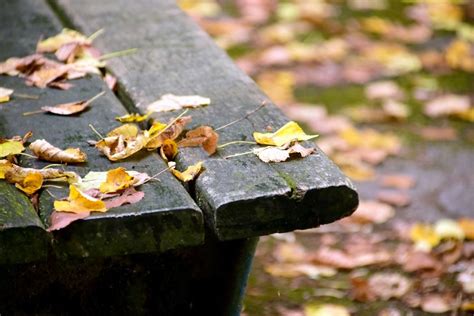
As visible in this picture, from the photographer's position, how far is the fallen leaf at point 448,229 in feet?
9.86

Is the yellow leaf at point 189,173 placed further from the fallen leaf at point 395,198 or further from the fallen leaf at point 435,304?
the fallen leaf at point 395,198

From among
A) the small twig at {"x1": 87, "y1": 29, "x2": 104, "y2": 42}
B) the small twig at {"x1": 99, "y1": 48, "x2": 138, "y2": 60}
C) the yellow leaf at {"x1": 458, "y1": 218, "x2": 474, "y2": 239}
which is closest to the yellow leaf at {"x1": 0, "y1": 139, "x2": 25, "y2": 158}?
the small twig at {"x1": 99, "y1": 48, "x2": 138, "y2": 60}

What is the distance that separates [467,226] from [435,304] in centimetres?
51

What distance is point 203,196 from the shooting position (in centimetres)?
173

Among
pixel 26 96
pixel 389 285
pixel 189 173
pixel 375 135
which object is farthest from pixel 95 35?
pixel 375 135

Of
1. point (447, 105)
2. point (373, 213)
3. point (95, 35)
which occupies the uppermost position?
point (95, 35)

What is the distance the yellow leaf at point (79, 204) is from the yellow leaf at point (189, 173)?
0.68ft

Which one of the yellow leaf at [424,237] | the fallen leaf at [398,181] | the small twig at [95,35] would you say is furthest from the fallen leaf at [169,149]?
the fallen leaf at [398,181]

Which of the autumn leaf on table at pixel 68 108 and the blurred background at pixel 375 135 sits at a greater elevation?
the autumn leaf on table at pixel 68 108

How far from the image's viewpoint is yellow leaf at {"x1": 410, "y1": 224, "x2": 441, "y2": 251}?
2973 mm

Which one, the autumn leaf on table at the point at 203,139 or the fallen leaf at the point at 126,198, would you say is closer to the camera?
the fallen leaf at the point at 126,198

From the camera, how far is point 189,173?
180 centimetres

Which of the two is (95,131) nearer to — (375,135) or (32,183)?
(32,183)

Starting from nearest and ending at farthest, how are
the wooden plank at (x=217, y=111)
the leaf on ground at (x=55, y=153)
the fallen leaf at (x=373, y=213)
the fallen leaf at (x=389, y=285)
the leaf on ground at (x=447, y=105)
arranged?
the wooden plank at (x=217, y=111)
the leaf on ground at (x=55, y=153)
the fallen leaf at (x=389, y=285)
the fallen leaf at (x=373, y=213)
the leaf on ground at (x=447, y=105)
